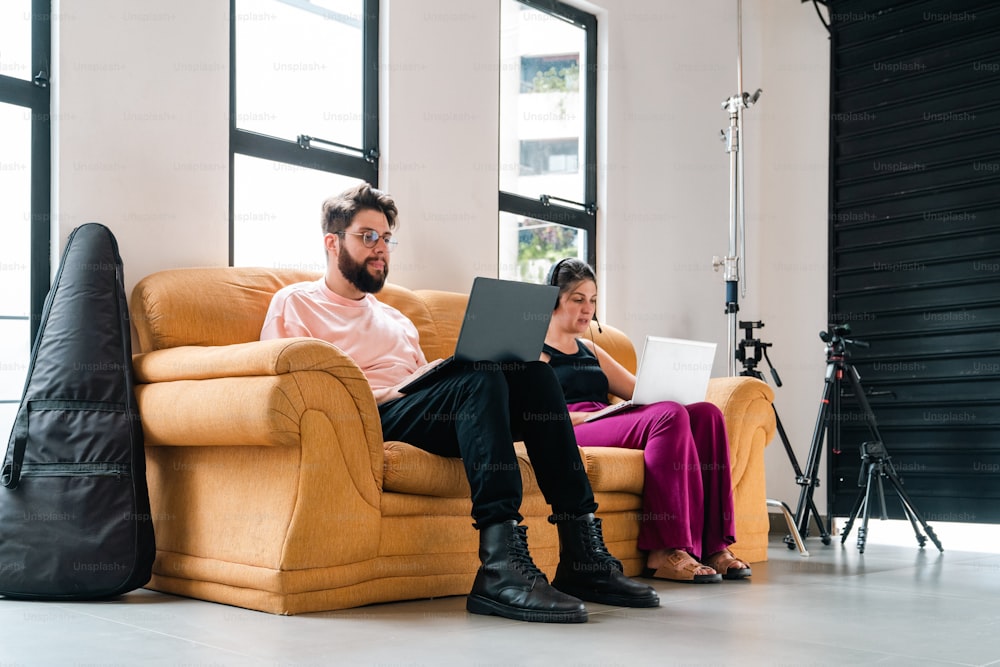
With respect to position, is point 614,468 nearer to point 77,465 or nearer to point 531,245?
point 77,465

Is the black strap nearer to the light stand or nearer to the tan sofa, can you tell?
the tan sofa

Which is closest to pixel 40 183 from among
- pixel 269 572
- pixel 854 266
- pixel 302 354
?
pixel 302 354

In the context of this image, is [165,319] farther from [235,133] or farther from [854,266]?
[854,266]

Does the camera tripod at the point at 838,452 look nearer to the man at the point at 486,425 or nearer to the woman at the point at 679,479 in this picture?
the woman at the point at 679,479

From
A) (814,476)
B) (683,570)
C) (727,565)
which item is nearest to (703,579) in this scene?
(683,570)

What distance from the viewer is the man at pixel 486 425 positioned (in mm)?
2398

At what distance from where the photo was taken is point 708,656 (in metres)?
2.01

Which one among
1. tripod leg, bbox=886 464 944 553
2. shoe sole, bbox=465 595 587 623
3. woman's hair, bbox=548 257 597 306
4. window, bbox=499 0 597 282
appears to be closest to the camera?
shoe sole, bbox=465 595 587 623

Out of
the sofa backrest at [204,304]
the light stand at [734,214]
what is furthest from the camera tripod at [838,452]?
the sofa backrest at [204,304]

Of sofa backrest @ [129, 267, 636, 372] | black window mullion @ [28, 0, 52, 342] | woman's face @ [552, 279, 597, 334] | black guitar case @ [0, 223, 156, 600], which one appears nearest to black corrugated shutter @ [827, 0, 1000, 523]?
woman's face @ [552, 279, 597, 334]

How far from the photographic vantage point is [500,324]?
2643mm

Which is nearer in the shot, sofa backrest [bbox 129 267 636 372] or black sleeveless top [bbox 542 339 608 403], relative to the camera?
sofa backrest [bbox 129 267 636 372]

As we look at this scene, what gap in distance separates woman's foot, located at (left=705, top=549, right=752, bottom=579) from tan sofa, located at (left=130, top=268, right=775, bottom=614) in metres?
0.47

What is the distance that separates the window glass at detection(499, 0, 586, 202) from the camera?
4633mm
